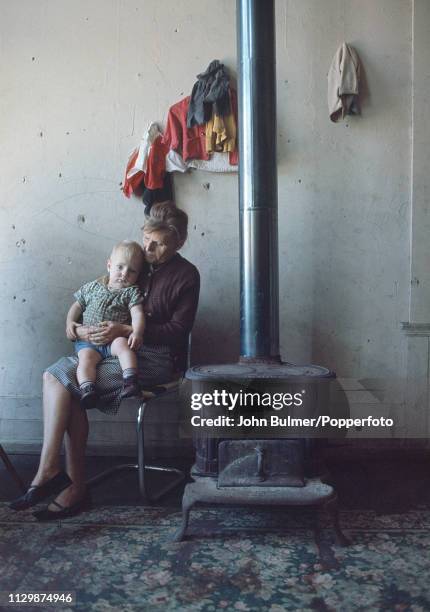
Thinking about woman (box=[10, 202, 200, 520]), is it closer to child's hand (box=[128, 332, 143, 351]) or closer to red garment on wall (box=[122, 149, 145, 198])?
child's hand (box=[128, 332, 143, 351])

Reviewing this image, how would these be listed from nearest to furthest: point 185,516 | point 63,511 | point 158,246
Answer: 1. point 185,516
2. point 63,511
3. point 158,246

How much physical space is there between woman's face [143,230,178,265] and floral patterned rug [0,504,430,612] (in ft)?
3.40

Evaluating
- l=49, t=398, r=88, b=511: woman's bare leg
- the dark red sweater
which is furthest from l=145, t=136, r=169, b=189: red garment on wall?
l=49, t=398, r=88, b=511: woman's bare leg

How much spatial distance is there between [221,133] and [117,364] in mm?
1168

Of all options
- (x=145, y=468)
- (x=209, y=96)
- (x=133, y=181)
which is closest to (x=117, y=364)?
(x=145, y=468)

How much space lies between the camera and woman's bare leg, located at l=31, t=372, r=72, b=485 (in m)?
A: 2.01

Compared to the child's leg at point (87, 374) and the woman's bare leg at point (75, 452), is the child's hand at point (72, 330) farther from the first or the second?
the woman's bare leg at point (75, 452)

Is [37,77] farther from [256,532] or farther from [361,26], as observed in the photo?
[256,532]

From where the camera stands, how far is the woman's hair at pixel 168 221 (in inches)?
95.7

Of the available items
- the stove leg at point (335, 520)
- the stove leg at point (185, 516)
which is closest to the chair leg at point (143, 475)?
the stove leg at point (185, 516)

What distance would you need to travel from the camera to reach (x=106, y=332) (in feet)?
7.35

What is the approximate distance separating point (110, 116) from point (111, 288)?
3.17 ft

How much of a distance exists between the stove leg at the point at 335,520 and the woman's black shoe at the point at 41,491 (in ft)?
3.08

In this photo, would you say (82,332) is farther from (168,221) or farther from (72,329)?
(168,221)
